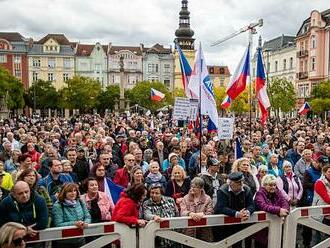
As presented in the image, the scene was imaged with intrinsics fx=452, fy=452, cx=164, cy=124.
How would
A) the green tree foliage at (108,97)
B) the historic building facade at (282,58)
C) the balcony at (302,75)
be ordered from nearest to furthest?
the balcony at (302,75), the historic building facade at (282,58), the green tree foliage at (108,97)

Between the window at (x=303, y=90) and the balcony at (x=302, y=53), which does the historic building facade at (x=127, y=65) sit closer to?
the balcony at (x=302, y=53)

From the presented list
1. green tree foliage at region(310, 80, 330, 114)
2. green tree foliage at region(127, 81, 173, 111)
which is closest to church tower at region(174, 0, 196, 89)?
green tree foliage at region(127, 81, 173, 111)

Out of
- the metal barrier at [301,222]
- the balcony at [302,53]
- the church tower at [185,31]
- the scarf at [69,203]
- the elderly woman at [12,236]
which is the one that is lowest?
the metal barrier at [301,222]

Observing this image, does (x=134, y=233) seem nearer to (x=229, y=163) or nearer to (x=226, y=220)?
(x=226, y=220)

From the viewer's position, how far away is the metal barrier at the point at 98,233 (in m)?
4.84

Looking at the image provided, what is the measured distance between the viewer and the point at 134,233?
5133 mm

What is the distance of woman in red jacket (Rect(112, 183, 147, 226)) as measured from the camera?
5.13 metres

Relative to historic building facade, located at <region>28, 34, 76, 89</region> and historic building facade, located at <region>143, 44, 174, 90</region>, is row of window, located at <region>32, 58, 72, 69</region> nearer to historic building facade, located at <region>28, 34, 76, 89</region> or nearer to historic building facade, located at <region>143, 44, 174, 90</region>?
historic building facade, located at <region>28, 34, 76, 89</region>

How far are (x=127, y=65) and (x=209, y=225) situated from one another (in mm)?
97217

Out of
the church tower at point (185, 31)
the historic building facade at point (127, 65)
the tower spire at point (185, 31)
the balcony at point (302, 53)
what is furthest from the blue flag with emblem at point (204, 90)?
the historic building facade at point (127, 65)

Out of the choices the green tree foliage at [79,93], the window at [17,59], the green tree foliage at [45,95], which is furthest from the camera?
the window at [17,59]

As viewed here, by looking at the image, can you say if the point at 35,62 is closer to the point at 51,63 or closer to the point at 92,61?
the point at 51,63

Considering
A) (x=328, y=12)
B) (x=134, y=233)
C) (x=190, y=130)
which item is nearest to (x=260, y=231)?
(x=134, y=233)

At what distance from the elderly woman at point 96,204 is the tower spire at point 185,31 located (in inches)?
3468
